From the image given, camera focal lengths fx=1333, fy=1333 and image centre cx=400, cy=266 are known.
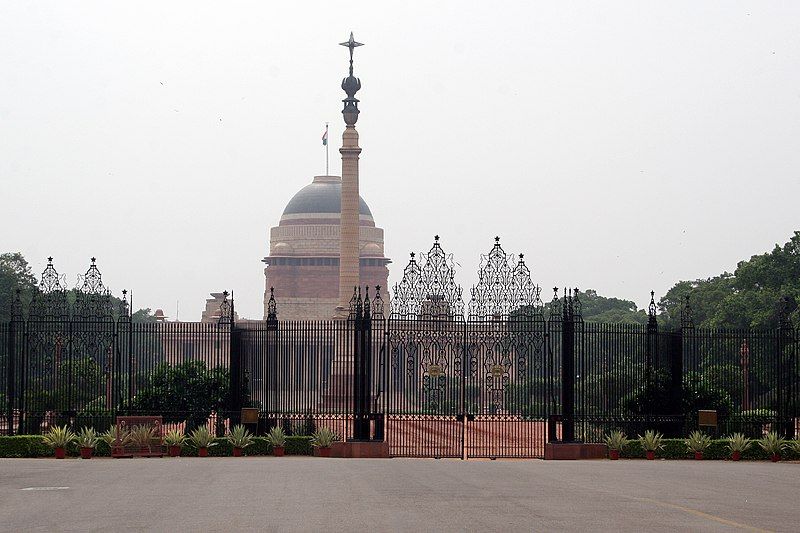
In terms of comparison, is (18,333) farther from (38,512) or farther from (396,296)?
(38,512)

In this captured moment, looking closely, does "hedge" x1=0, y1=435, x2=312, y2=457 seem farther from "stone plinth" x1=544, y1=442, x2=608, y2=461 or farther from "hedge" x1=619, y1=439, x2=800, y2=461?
"hedge" x1=619, y1=439, x2=800, y2=461

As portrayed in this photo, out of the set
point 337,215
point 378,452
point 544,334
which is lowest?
point 378,452

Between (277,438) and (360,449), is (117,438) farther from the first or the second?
(360,449)

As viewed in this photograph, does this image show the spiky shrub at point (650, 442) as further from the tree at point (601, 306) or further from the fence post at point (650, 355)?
the tree at point (601, 306)

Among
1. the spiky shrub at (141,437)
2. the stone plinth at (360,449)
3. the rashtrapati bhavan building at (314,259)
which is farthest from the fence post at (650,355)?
the rashtrapati bhavan building at (314,259)

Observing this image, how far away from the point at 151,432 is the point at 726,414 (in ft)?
44.6

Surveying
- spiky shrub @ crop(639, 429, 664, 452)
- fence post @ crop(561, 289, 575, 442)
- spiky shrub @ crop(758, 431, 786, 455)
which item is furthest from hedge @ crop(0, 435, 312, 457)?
spiky shrub @ crop(758, 431, 786, 455)

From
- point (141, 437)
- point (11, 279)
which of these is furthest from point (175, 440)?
point (11, 279)

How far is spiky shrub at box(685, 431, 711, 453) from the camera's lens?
95.1 feet

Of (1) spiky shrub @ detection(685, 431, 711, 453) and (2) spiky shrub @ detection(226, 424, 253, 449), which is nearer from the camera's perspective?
(2) spiky shrub @ detection(226, 424, 253, 449)

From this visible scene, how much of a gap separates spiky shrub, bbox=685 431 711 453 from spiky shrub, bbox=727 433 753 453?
0.48 meters

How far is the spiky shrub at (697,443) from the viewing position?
1141 inches

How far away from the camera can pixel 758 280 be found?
65875mm

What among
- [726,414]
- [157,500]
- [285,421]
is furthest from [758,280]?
[157,500]
